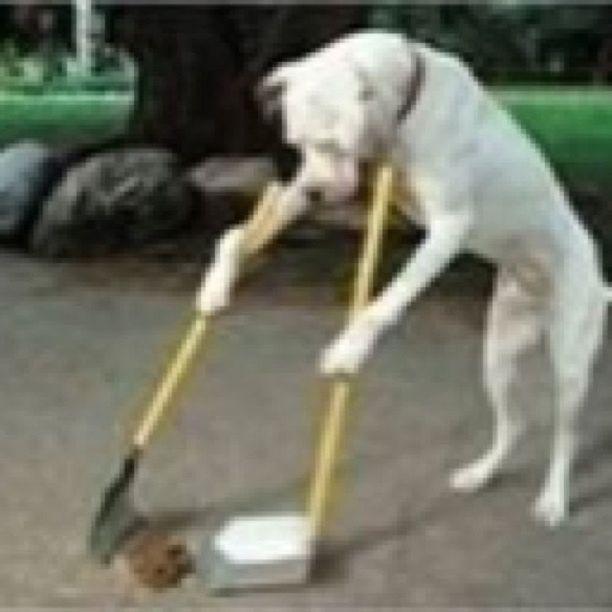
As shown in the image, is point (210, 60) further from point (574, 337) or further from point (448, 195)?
point (448, 195)

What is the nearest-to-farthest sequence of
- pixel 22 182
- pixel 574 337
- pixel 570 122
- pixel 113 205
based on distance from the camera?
pixel 574 337
pixel 113 205
pixel 22 182
pixel 570 122

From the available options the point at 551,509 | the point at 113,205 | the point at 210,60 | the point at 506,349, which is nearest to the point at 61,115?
the point at 210,60

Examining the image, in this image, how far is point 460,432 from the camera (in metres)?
4.29

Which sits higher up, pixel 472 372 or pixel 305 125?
pixel 305 125

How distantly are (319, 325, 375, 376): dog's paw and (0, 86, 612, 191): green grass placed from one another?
556 cm

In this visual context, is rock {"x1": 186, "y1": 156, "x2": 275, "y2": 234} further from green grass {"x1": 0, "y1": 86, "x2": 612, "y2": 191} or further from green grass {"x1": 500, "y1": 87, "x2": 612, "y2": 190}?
green grass {"x1": 500, "y1": 87, "x2": 612, "y2": 190}

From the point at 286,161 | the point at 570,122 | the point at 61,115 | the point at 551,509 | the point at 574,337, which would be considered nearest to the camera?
the point at 574,337

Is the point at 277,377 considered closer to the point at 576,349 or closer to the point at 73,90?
the point at 576,349

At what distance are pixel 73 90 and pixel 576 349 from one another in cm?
637

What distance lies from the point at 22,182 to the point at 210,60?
4.08 feet

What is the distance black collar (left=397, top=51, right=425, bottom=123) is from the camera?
3070mm

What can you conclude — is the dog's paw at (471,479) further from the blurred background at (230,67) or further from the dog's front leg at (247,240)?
the blurred background at (230,67)

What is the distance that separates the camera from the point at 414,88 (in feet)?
10.1

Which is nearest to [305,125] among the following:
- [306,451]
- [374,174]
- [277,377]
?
[374,174]
